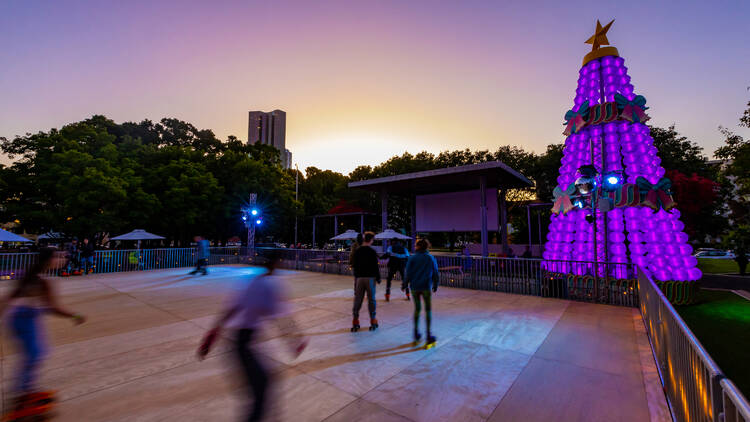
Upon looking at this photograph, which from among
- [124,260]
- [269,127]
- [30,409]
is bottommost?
[30,409]

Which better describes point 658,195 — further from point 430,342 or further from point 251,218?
point 251,218

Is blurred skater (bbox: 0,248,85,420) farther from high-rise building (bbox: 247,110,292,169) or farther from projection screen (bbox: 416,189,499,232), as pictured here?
high-rise building (bbox: 247,110,292,169)

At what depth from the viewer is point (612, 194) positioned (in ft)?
33.5

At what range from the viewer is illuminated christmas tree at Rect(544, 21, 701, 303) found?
31.8 feet

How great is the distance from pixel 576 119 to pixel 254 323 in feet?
43.3

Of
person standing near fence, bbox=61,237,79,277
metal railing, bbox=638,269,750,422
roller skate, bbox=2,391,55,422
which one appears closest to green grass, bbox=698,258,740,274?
metal railing, bbox=638,269,750,422

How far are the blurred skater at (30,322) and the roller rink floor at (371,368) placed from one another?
367 mm

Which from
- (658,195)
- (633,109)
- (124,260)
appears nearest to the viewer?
(658,195)

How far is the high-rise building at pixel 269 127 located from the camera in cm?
13088

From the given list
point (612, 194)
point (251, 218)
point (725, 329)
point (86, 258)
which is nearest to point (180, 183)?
point (251, 218)

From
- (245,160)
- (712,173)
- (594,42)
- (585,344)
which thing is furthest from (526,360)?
(712,173)

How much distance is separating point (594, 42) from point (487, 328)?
11937mm

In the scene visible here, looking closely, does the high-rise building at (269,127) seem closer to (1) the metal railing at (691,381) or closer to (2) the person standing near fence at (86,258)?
(2) the person standing near fence at (86,258)

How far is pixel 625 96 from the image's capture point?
11.0 metres
